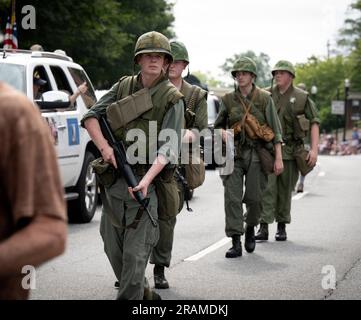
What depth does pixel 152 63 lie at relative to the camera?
633cm

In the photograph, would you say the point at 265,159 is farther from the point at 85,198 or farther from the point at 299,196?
the point at 299,196

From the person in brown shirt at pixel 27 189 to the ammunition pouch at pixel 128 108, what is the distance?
357 centimetres

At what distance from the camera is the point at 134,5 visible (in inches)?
1679

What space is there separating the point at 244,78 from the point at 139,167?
348 centimetres

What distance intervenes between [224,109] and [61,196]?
7.21 meters

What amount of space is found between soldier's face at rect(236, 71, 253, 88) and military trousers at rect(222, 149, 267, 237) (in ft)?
2.17

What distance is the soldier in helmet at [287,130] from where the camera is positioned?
36.0 ft

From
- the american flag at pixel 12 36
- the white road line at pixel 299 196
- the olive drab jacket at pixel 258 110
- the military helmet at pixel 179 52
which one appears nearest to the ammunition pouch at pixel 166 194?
the military helmet at pixel 179 52

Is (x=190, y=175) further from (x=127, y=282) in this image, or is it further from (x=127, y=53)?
(x=127, y=53)

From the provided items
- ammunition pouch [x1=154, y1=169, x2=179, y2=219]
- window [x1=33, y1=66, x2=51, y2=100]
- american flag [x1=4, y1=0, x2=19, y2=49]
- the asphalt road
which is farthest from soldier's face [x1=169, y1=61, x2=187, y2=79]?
american flag [x1=4, y1=0, x2=19, y2=49]

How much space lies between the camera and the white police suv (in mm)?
10781

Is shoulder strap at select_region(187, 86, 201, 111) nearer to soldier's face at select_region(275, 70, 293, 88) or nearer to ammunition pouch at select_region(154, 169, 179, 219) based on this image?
ammunition pouch at select_region(154, 169, 179, 219)

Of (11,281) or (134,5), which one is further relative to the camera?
(134,5)
